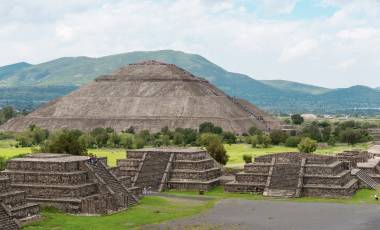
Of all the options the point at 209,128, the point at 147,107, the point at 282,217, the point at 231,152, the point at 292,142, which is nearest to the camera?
the point at 282,217

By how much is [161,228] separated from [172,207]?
9.45 m

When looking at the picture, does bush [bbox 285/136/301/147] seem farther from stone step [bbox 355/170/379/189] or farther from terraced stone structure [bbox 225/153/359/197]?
terraced stone structure [bbox 225/153/359/197]

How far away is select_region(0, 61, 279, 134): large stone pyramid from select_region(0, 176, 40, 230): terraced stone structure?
112 meters

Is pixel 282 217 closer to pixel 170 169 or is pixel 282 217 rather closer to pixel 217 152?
pixel 170 169

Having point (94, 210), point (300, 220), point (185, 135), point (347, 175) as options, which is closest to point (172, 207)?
point (94, 210)

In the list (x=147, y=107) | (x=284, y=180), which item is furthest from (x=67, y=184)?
(x=147, y=107)

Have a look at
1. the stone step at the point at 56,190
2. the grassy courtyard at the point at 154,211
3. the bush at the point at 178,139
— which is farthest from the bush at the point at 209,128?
the stone step at the point at 56,190

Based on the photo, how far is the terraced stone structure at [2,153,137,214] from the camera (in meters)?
46.9

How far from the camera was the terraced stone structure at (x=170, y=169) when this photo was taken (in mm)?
62000

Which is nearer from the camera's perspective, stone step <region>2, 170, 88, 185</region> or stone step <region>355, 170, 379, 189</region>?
stone step <region>2, 170, 88, 185</region>

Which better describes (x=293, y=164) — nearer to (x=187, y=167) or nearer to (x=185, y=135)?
(x=187, y=167)

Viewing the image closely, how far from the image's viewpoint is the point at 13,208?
41.6 m

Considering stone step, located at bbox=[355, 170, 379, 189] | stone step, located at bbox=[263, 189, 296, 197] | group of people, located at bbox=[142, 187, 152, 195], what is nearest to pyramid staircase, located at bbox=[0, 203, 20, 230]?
group of people, located at bbox=[142, 187, 152, 195]

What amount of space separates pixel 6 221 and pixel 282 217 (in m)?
17.9
